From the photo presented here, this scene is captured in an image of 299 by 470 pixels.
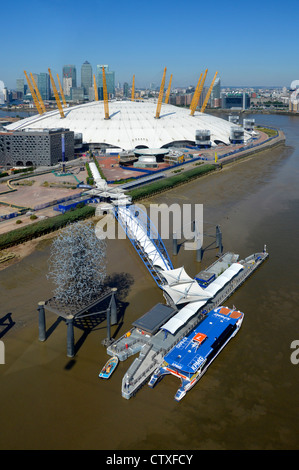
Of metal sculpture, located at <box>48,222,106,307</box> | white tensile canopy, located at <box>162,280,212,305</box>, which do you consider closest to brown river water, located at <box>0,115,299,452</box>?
white tensile canopy, located at <box>162,280,212,305</box>

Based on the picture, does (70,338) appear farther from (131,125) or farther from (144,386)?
(131,125)

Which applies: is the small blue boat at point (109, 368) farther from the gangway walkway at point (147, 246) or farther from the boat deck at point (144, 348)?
the gangway walkway at point (147, 246)

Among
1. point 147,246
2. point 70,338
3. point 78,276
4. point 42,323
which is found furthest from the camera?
point 147,246

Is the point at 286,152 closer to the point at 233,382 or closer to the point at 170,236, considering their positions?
the point at 170,236

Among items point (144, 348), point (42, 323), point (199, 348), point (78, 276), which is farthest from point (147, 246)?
point (199, 348)

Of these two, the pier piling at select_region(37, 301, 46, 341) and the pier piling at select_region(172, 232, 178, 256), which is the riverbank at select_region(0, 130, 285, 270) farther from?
the pier piling at select_region(172, 232, 178, 256)

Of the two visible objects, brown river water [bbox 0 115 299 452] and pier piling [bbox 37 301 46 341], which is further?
pier piling [bbox 37 301 46 341]
